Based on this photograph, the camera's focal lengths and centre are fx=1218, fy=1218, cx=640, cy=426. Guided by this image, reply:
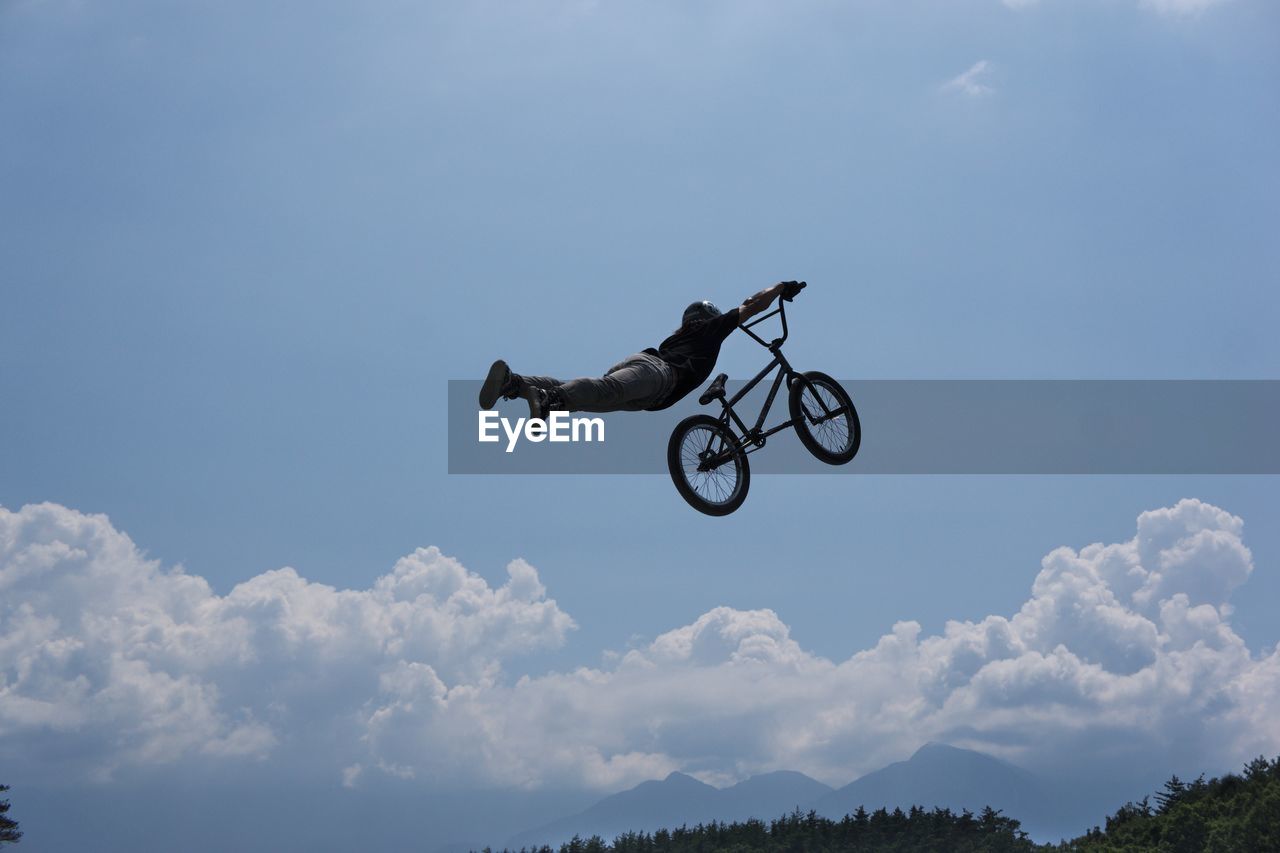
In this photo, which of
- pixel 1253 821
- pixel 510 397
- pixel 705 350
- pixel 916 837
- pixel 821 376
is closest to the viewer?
pixel 510 397

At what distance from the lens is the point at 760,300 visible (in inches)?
703

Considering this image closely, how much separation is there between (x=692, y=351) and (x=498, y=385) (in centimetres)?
391

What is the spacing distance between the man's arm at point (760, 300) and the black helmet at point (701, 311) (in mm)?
496

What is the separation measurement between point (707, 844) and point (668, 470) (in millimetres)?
76520

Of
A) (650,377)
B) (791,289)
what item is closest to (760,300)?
(791,289)

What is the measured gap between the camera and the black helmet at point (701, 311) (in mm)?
17422

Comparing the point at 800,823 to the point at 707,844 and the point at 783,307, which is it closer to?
the point at 707,844

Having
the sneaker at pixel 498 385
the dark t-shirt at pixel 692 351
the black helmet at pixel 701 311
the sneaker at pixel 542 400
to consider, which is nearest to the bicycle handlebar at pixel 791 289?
the dark t-shirt at pixel 692 351

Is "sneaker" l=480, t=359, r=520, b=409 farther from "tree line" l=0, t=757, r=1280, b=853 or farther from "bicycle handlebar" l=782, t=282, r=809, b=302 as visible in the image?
"tree line" l=0, t=757, r=1280, b=853

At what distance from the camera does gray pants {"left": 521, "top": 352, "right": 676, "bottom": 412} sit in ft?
48.3

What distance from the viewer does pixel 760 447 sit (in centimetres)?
1798

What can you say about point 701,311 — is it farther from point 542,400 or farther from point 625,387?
point 542,400

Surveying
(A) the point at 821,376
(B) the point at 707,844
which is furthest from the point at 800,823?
(A) the point at 821,376

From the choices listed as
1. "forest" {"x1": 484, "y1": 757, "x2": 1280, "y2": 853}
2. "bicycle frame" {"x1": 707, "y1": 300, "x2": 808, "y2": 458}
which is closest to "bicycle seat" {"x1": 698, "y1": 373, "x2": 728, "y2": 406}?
"bicycle frame" {"x1": 707, "y1": 300, "x2": 808, "y2": 458}
